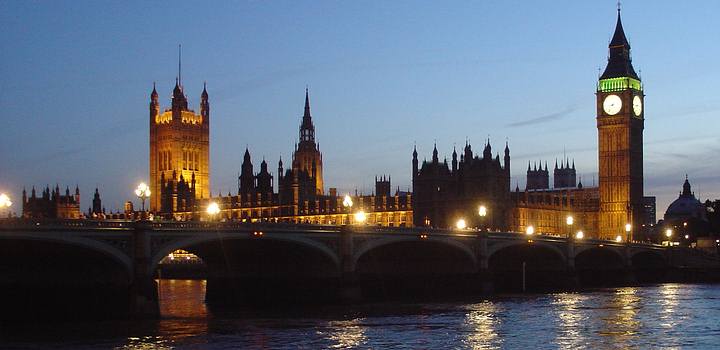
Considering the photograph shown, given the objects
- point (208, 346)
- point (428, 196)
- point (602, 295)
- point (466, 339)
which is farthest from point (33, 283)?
point (428, 196)

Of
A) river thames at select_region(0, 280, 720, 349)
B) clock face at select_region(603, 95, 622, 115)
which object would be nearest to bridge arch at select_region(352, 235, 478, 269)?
river thames at select_region(0, 280, 720, 349)

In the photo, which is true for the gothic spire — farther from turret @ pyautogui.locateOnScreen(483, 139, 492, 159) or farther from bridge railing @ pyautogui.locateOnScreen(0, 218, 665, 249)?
bridge railing @ pyautogui.locateOnScreen(0, 218, 665, 249)

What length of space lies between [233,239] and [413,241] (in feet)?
65.0

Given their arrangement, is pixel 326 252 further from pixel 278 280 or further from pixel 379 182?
pixel 379 182

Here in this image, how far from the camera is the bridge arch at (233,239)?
6506 centimetres

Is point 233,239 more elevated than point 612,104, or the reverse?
point 612,104

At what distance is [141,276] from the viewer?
62.7m

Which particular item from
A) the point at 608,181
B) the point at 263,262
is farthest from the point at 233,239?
the point at 608,181

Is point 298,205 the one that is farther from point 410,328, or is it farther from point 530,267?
point 410,328

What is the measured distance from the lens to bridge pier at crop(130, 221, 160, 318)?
6294 cm

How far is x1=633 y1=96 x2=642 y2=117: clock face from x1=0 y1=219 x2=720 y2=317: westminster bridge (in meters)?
67.5

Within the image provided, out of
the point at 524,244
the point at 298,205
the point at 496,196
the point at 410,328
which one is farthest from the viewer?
the point at 298,205

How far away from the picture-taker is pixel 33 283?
6975 cm

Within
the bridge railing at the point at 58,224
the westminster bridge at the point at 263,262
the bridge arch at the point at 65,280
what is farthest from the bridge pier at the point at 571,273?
the bridge railing at the point at 58,224
